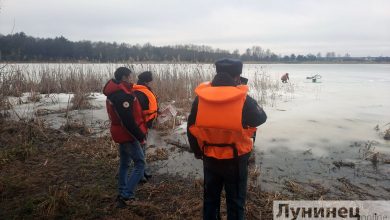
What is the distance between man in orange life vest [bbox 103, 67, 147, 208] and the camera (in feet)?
11.9

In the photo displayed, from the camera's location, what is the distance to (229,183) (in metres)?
2.85

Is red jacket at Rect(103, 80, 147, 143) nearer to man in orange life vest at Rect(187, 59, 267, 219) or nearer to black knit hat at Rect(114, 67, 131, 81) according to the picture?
black knit hat at Rect(114, 67, 131, 81)

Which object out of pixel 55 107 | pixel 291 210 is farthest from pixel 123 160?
pixel 55 107

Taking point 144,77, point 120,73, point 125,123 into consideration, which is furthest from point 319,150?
point 120,73

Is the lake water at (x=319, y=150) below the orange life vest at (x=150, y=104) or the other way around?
below

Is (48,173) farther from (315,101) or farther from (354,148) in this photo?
(315,101)

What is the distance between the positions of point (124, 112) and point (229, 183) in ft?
4.67

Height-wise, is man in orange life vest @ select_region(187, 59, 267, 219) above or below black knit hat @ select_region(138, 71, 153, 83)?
below

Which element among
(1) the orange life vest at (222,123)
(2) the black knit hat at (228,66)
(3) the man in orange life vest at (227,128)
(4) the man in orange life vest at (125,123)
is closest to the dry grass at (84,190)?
(4) the man in orange life vest at (125,123)

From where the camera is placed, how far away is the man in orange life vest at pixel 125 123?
11.9ft

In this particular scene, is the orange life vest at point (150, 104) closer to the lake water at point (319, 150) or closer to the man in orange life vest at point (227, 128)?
the man in orange life vest at point (227, 128)

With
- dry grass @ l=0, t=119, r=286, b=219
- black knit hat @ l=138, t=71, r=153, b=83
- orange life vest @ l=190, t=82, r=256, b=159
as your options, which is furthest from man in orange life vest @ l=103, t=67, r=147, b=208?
orange life vest @ l=190, t=82, r=256, b=159

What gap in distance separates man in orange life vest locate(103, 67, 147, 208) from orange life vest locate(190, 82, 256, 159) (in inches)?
42.7

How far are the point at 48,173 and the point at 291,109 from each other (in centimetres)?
759
